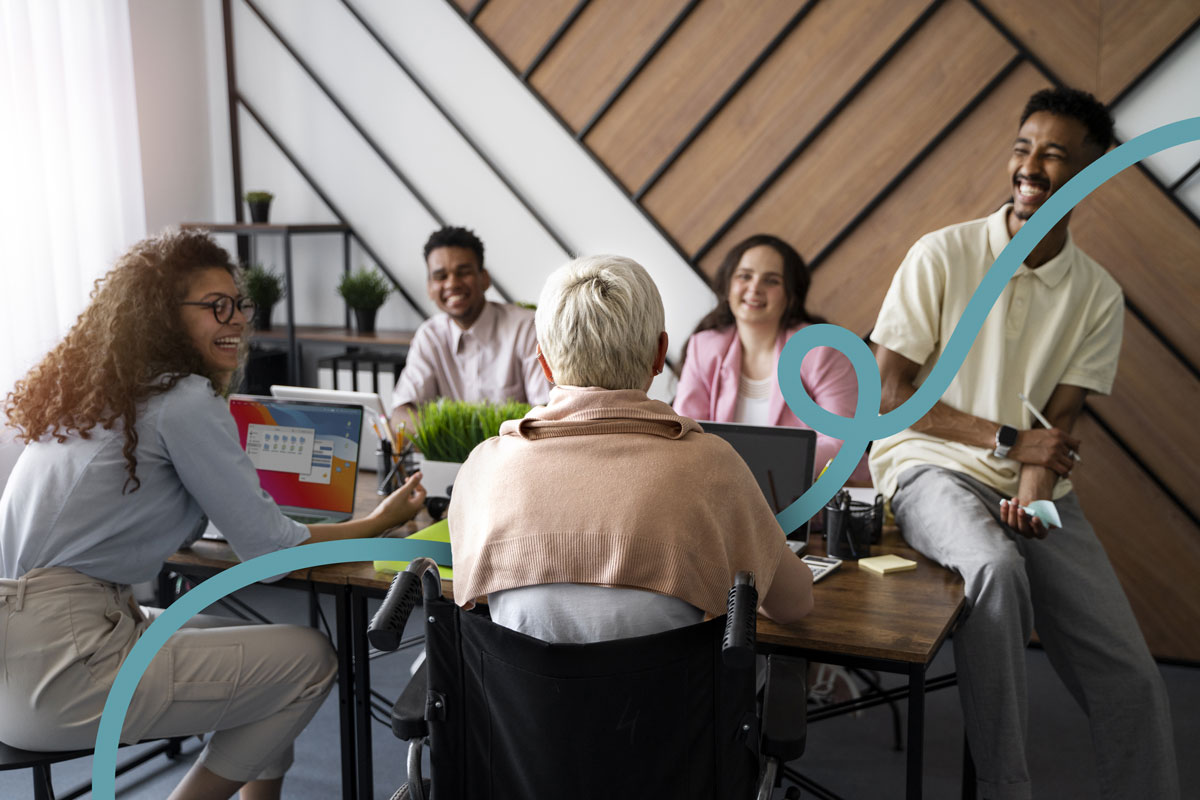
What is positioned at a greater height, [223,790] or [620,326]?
[620,326]

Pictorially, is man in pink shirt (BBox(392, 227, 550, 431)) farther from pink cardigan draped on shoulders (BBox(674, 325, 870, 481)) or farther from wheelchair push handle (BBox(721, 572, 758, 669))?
wheelchair push handle (BBox(721, 572, 758, 669))

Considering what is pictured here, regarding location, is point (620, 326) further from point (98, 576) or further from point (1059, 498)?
point (1059, 498)

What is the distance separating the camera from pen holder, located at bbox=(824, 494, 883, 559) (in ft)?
6.73

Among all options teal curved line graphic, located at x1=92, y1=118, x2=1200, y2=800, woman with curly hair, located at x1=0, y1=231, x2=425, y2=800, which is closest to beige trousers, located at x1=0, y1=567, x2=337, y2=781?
woman with curly hair, located at x1=0, y1=231, x2=425, y2=800

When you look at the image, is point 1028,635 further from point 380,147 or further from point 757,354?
point 380,147

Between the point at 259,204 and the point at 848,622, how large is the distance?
337cm

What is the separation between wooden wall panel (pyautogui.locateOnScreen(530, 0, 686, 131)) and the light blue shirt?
7.85ft

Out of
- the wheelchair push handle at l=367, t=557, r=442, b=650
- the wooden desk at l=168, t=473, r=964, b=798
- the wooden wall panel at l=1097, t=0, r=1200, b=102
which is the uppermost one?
the wooden wall panel at l=1097, t=0, r=1200, b=102

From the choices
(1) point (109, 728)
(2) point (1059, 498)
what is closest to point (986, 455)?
(2) point (1059, 498)

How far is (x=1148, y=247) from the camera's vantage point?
10.6 ft

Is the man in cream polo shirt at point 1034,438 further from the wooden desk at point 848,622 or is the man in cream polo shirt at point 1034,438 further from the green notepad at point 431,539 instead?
the green notepad at point 431,539

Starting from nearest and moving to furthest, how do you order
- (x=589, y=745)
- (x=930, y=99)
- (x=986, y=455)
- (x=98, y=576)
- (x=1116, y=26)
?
(x=589, y=745) < (x=98, y=576) < (x=986, y=455) < (x=1116, y=26) < (x=930, y=99)

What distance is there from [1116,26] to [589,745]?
3014 millimetres

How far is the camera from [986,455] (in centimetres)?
235
